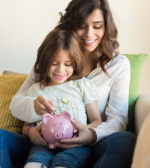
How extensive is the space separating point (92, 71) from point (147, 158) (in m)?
0.74

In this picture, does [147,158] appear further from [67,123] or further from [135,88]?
[135,88]

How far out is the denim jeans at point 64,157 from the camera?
826mm

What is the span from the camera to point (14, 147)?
39.8 inches

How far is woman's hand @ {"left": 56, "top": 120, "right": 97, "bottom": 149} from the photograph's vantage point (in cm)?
92

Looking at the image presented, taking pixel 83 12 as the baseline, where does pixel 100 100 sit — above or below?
below

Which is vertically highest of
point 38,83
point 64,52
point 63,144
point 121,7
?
point 121,7

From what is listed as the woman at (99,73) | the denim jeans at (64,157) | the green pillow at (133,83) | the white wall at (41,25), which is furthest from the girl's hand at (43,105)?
Answer: the white wall at (41,25)

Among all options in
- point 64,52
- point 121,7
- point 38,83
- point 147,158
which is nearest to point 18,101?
point 38,83

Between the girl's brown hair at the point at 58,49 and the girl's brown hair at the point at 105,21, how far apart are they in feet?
0.20

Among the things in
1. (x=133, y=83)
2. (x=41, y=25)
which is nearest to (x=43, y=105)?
(x=133, y=83)

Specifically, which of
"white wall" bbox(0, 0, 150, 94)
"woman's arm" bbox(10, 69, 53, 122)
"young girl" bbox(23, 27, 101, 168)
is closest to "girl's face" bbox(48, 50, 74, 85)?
"young girl" bbox(23, 27, 101, 168)

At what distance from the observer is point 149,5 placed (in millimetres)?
1690

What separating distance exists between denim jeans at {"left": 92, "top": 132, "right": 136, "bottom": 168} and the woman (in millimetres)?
49

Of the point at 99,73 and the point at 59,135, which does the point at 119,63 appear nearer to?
the point at 99,73
